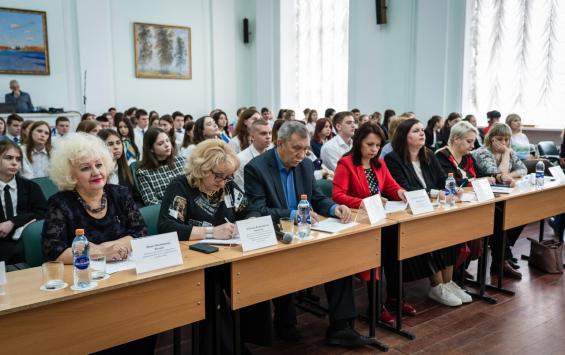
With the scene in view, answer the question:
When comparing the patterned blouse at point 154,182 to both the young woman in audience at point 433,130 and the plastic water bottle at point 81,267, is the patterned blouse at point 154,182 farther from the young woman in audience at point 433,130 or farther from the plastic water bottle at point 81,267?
the young woman in audience at point 433,130

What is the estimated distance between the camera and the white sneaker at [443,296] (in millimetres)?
3549

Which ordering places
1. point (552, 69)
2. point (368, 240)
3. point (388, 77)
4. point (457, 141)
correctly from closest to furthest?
1. point (368, 240)
2. point (457, 141)
3. point (552, 69)
4. point (388, 77)

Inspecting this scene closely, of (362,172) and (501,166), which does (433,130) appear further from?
(362,172)

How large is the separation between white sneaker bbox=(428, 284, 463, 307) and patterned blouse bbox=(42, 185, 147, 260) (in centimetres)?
223

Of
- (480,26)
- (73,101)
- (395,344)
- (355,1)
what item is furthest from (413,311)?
(73,101)

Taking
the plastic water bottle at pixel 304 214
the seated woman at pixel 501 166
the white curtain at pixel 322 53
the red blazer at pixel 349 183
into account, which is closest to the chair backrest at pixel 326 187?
the red blazer at pixel 349 183

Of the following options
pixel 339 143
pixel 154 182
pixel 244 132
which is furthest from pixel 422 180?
pixel 244 132

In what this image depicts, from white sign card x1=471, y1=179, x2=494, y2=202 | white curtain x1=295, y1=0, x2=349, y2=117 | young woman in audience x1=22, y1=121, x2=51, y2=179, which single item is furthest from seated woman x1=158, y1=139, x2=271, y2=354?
white curtain x1=295, y1=0, x2=349, y2=117

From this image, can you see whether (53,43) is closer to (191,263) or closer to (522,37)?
(522,37)

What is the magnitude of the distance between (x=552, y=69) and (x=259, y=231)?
7.52 meters

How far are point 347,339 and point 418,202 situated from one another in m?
0.96

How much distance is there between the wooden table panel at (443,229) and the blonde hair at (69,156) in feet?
5.92

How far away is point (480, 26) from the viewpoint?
8.70 m

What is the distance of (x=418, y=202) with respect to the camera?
3127 mm
